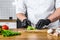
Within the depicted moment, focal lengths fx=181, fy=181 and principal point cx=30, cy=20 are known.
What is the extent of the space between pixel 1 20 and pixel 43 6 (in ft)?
5.97

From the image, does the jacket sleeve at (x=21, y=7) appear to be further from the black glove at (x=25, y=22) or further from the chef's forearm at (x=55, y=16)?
the chef's forearm at (x=55, y=16)

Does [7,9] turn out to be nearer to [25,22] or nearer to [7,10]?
[7,10]

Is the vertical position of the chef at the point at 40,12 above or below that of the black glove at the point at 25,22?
above

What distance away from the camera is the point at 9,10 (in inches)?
143

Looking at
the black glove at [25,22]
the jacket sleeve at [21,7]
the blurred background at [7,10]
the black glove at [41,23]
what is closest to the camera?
the black glove at [41,23]

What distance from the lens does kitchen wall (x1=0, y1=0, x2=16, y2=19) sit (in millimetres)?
3613

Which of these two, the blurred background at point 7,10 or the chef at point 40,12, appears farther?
the blurred background at point 7,10

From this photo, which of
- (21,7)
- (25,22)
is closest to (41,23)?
(25,22)

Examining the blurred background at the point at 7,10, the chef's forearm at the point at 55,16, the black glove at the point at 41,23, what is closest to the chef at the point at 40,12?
the chef's forearm at the point at 55,16

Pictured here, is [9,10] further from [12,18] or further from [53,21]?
[53,21]

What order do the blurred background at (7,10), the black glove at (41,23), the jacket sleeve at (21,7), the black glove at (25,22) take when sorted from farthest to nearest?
the blurred background at (7,10) → the jacket sleeve at (21,7) → the black glove at (25,22) → the black glove at (41,23)

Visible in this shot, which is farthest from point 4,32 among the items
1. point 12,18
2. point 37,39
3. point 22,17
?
point 12,18

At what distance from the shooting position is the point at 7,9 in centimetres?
363

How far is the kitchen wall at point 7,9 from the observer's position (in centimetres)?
361
